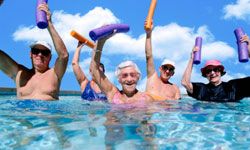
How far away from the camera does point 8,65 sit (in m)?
6.98

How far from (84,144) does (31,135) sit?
2.34 feet

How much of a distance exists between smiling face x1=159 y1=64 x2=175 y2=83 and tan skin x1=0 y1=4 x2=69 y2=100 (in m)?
2.98

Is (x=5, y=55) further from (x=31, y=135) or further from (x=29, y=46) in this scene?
(x=31, y=135)

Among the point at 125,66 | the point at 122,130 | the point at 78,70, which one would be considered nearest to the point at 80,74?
the point at 78,70

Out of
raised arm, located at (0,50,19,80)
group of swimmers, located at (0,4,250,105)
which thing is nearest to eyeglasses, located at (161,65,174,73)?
group of swimmers, located at (0,4,250,105)

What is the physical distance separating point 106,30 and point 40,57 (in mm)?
1417

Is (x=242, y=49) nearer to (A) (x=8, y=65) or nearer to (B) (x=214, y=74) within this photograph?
(B) (x=214, y=74)

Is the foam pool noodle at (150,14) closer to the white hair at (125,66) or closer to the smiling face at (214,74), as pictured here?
the white hair at (125,66)

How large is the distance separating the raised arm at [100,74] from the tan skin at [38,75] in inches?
25.2

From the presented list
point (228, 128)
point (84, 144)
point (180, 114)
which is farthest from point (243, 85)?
point (84, 144)

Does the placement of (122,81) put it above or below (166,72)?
below

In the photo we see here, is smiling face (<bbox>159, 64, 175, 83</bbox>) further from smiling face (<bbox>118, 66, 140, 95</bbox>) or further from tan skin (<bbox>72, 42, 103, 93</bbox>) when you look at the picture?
smiling face (<bbox>118, 66, 140, 95</bbox>)

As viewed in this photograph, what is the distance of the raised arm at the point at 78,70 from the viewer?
346 inches

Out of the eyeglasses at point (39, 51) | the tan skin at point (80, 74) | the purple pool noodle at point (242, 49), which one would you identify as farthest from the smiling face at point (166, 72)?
the eyeglasses at point (39, 51)
